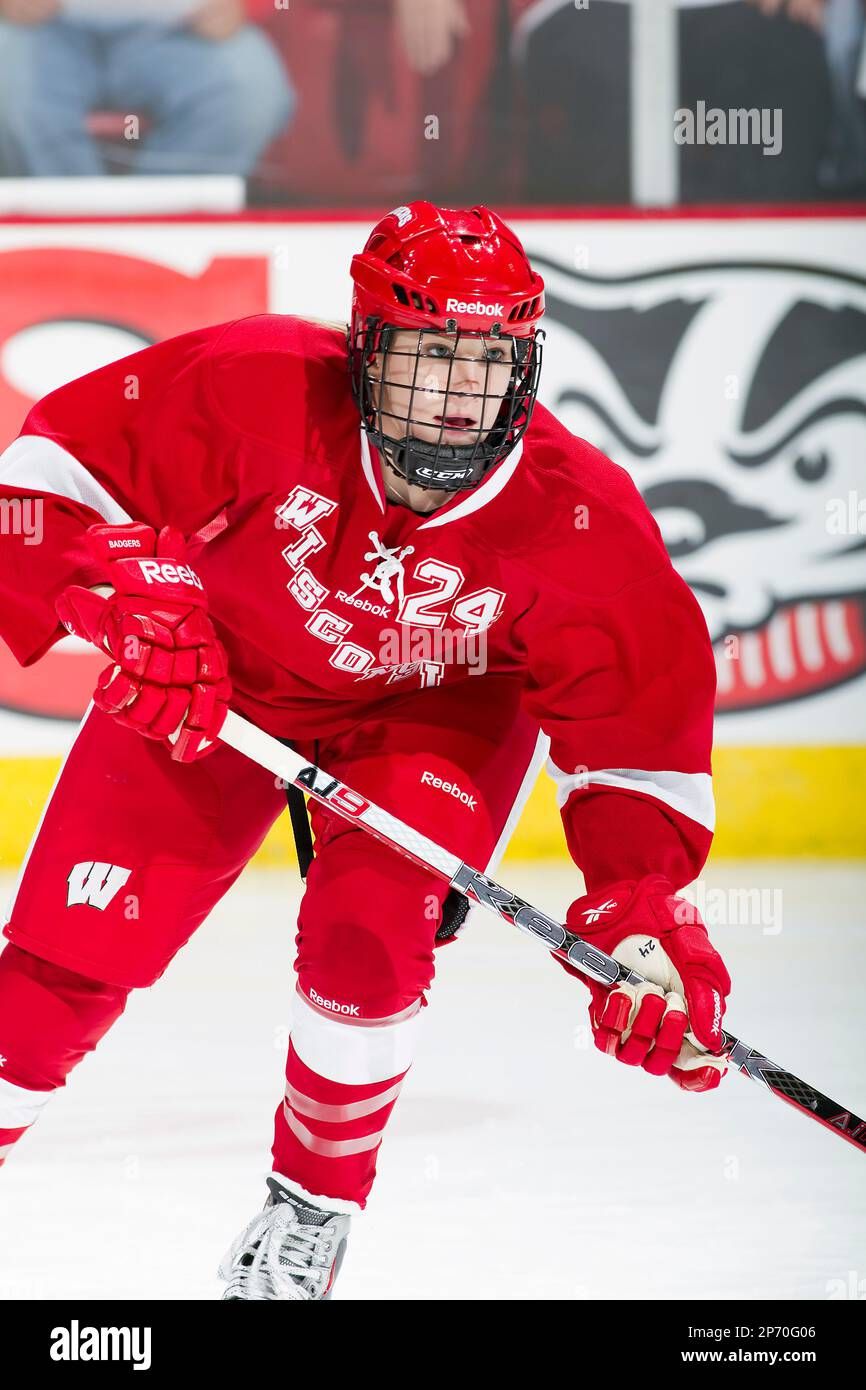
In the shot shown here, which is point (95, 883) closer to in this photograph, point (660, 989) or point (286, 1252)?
point (286, 1252)

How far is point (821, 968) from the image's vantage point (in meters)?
4.27

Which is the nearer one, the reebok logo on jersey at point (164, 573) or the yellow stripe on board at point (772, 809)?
the reebok logo on jersey at point (164, 573)

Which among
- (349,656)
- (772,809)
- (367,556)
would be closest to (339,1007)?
(349,656)

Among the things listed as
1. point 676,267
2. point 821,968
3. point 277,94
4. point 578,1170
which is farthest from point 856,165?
point 578,1170

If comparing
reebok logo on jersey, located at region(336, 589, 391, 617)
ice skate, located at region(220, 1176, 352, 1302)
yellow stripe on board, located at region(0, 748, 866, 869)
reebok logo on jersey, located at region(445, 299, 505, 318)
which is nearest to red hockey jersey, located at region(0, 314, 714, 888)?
reebok logo on jersey, located at region(336, 589, 391, 617)

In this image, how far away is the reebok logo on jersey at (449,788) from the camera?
2.43 m

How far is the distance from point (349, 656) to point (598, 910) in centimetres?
46

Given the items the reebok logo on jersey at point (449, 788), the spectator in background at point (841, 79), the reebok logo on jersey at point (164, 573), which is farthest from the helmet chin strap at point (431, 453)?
the spectator in background at point (841, 79)

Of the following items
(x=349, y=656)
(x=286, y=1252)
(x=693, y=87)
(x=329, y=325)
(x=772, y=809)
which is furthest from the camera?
(x=693, y=87)

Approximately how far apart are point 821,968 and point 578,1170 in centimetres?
142

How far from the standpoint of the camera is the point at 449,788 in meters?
2.44

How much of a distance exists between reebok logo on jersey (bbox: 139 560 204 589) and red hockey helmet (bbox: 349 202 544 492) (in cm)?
29

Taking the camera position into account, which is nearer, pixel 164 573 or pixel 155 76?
pixel 164 573

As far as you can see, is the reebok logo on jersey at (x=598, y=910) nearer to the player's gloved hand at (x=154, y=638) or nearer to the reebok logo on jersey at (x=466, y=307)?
the player's gloved hand at (x=154, y=638)
